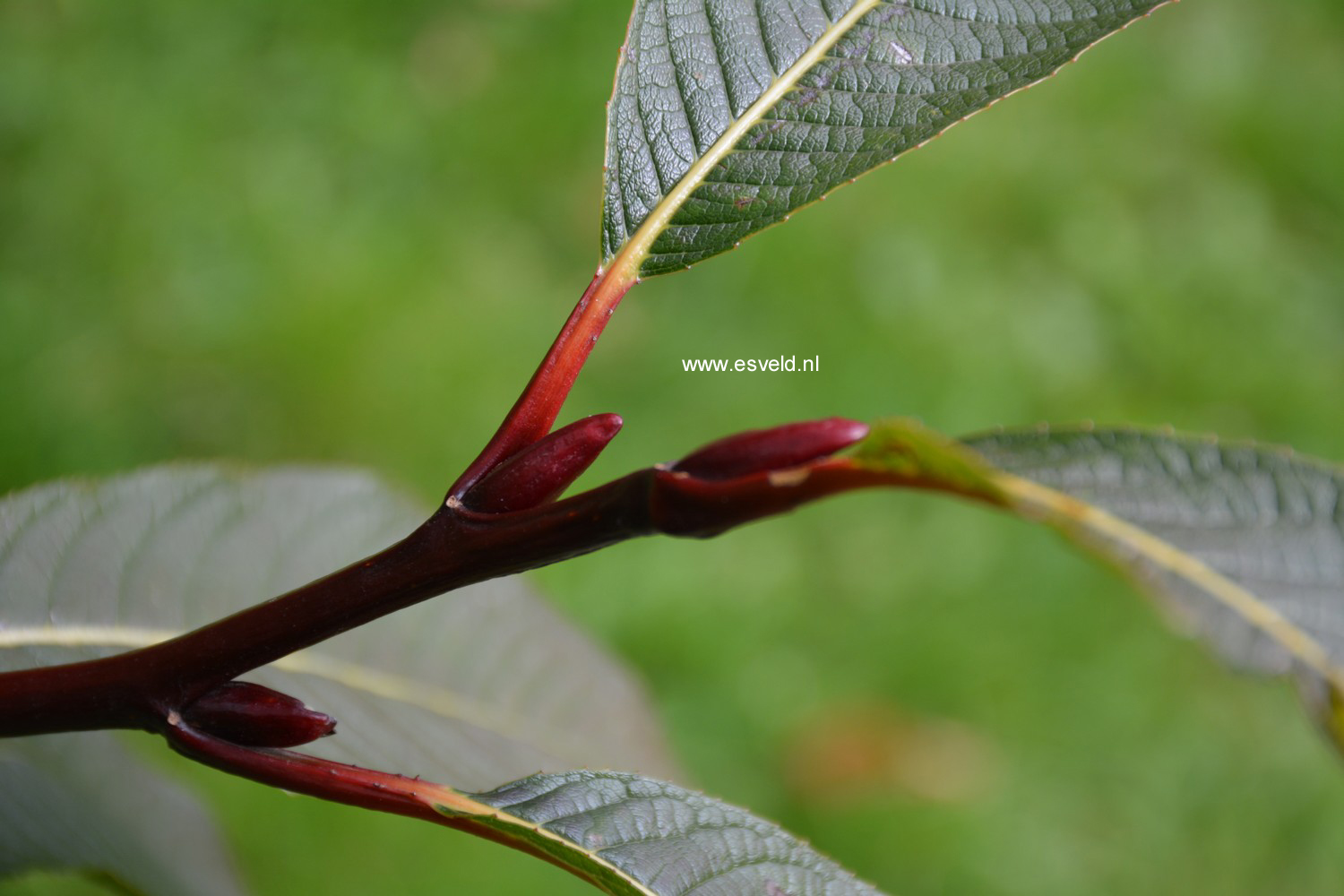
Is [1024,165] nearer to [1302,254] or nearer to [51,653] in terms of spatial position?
[1302,254]

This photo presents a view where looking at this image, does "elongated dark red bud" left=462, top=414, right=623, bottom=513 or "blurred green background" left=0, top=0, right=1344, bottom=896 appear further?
"blurred green background" left=0, top=0, right=1344, bottom=896

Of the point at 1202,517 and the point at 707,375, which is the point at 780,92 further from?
the point at 707,375

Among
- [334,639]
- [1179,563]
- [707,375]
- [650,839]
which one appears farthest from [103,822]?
[707,375]

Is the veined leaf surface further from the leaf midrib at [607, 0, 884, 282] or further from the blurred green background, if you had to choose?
the blurred green background

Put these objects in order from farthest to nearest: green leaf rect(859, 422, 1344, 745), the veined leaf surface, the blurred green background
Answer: the blurred green background
the veined leaf surface
green leaf rect(859, 422, 1344, 745)

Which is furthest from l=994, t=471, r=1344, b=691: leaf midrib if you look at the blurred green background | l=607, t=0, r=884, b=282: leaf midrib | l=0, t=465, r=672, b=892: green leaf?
the blurred green background

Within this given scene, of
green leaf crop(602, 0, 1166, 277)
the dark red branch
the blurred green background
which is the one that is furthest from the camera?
the blurred green background

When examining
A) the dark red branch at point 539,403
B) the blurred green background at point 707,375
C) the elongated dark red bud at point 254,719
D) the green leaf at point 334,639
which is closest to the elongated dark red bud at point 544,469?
the dark red branch at point 539,403

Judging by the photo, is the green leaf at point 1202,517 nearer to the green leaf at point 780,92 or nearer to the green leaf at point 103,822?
the green leaf at point 780,92
